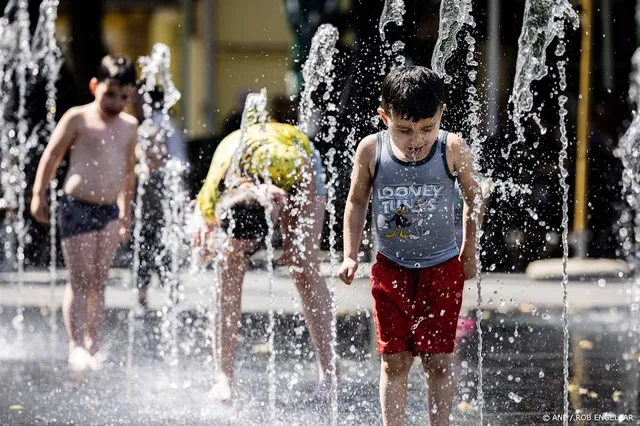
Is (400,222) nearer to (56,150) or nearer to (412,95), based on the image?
(412,95)

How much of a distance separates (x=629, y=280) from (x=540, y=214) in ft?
3.43

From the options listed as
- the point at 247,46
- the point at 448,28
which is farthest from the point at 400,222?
the point at 247,46

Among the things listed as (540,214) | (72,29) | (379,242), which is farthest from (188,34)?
(379,242)

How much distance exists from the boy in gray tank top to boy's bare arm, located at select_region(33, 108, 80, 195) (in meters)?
2.35

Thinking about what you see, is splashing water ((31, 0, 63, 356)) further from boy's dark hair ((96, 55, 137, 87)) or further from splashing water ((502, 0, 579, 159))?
splashing water ((502, 0, 579, 159))

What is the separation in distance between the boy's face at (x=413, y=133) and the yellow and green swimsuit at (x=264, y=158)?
106 centimetres

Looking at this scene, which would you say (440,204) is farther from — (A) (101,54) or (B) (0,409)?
Result: (A) (101,54)

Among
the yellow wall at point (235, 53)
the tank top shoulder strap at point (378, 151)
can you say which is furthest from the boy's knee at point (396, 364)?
the yellow wall at point (235, 53)

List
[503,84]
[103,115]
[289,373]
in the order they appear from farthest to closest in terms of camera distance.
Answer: [503,84] → [103,115] → [289,373]

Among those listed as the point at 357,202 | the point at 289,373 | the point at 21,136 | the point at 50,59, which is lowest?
the point at 289,373

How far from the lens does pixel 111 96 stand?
6.00m

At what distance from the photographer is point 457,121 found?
17.9 ft

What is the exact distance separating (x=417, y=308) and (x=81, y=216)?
2449mm

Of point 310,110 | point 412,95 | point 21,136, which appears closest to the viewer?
point 412,95
